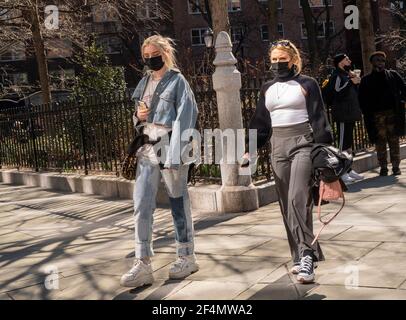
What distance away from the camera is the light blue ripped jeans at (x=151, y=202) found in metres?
4.53

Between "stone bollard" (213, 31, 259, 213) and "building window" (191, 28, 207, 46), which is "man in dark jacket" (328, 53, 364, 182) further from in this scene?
"building window" (191, 28, 207, 46)

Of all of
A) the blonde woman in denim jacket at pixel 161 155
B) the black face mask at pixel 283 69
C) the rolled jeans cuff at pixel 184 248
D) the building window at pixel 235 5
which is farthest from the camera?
the building window at pixel 235 5

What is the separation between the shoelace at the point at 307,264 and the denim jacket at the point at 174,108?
119cm

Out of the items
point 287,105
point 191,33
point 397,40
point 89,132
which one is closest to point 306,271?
point 287,105

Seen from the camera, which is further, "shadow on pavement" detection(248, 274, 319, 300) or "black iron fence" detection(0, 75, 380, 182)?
"black iron fence" detection(0, 75, 380, 182)

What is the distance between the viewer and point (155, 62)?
4.62 metres

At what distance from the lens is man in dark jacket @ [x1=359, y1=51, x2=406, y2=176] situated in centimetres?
882

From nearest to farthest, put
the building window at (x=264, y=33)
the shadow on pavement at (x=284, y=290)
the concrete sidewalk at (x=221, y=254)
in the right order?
the shadow on pavement at (x=284, y=290)
the concrete sidewalk at (x=221, y=254)
the building window at (x=264, y=33)

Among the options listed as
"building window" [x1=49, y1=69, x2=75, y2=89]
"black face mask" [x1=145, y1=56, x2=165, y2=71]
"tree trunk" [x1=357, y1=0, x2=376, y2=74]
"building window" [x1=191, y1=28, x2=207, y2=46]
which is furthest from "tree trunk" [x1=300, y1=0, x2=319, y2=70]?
"black face mask" [x1=145, y1=56, x2=165, y2=71]

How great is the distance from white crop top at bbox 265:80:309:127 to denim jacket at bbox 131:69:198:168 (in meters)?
0.64

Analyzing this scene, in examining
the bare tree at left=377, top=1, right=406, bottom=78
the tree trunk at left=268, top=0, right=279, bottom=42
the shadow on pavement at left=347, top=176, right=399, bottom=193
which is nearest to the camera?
the shadow on pavement at left=347, top=176, right=399, bottom=193

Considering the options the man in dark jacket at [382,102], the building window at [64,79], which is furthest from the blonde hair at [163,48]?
the building window at [64,79]

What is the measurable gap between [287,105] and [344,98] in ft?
15.2

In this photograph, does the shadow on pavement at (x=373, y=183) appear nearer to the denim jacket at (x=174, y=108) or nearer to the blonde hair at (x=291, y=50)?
the blonde hair at (x=291, y=50)
